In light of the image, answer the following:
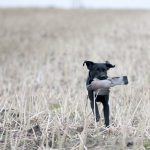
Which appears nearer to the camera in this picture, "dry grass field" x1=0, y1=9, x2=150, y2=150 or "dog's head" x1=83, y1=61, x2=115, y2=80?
"dry grass field" x1=0, y1=9, x2=150, y2=150

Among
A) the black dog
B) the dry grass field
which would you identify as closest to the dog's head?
the black dog

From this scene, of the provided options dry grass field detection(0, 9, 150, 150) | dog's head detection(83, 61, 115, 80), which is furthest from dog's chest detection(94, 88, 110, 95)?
dry grass field detection(0, 9, 150, 150)

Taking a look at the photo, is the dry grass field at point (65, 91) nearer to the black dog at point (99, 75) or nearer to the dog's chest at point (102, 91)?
the black dog at point (99, 75)

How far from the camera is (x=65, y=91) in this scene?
32.4ft

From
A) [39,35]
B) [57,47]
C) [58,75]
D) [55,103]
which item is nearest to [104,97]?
[55,103]

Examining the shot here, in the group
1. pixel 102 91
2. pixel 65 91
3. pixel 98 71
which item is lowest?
pixel 102 91

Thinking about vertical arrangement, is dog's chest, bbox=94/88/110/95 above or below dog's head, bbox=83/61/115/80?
below

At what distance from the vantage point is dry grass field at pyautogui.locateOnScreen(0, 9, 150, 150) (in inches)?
224

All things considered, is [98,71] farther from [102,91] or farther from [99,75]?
[102,91]

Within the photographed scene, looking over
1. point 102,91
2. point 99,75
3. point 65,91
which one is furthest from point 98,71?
point 65,91

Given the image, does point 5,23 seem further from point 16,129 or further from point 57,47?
point 16,129

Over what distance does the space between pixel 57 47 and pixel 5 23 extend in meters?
12.8

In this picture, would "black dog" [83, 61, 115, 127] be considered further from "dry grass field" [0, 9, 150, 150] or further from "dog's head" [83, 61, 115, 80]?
"dry grass field" [0, 9, 150, 150]

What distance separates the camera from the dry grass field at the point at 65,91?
18.7ft
